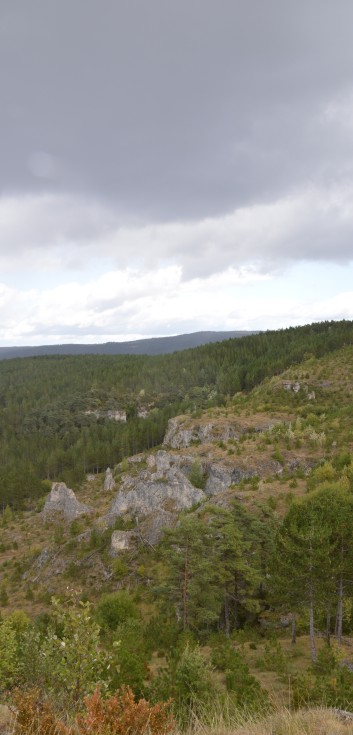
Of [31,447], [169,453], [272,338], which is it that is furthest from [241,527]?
[272,338]

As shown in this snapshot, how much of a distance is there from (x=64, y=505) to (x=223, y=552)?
152ft

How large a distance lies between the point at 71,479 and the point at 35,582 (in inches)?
1803

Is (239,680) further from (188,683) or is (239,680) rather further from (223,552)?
(223,552)

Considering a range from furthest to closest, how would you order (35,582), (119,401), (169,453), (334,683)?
(119,401) → (169,453) → (35,582) → (334,683)

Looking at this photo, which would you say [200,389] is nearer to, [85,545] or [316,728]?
[85,545]

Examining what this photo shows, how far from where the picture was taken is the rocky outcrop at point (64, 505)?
6506 cm

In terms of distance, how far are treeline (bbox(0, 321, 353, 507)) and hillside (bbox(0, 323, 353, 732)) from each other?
140 inches

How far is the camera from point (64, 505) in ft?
226

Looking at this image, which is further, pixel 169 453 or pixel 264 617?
pixel 169 453

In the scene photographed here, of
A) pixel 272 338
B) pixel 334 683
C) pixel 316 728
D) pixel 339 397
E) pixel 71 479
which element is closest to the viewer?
pixel 316 728

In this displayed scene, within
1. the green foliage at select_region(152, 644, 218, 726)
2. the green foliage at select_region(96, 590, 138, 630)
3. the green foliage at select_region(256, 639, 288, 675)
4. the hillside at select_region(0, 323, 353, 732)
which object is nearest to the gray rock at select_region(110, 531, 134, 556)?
the hillside at select_region(0, 323, 353, 732)

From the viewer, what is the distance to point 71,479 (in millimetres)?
92750

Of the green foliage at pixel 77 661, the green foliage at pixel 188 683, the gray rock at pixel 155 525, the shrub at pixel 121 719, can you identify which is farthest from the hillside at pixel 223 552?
the green foliage at pixel 77 661

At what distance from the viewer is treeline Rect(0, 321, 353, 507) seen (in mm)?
102438
